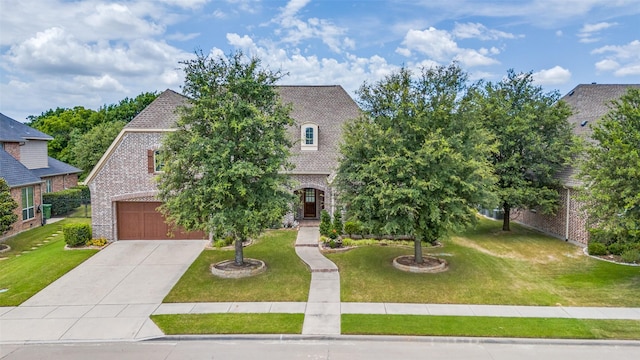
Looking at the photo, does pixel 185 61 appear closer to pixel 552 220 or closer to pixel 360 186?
pixel 360 186

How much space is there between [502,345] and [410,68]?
9.68m

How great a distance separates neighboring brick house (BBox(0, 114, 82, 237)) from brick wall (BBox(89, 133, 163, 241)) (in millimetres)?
6444

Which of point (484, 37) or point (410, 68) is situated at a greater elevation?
point (484, 37)

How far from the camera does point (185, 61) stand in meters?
14.5

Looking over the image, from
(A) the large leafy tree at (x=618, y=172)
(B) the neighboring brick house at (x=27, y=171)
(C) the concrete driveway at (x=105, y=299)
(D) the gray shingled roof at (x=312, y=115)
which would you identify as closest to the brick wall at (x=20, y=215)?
(B) the neighboring brick house at (x=27, y=171)

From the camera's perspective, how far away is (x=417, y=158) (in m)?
13.7

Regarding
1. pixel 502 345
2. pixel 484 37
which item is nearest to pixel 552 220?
pixel 484 37

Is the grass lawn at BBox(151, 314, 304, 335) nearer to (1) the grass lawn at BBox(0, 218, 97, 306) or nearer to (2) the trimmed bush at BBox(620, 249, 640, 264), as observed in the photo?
(1) the grass lawn at BBox(0, 218, 97, 306)

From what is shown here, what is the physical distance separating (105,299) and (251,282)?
4699 millimetres

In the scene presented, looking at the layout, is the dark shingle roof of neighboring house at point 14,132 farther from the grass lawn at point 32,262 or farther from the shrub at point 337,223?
the shrub at point 337,223

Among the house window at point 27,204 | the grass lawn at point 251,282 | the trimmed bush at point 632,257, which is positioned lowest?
the grass lawn at point 251,282

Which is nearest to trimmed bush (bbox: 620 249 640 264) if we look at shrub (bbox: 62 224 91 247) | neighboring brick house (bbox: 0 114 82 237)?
shrub (bbox: 62 224 91 247)

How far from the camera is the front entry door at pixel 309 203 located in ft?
80.1

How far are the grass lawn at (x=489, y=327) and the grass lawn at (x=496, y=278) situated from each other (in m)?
1.39
